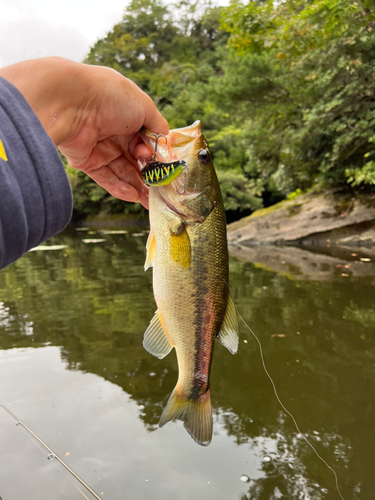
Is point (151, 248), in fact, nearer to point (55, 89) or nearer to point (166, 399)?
point (55, 89)

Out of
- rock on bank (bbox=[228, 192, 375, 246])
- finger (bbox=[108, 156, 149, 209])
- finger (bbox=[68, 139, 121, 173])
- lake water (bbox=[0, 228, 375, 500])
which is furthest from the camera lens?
rock on bank (bbox=[228, 192, 375, 246])

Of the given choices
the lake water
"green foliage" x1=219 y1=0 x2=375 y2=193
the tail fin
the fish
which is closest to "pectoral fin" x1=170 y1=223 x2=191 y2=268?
the fish

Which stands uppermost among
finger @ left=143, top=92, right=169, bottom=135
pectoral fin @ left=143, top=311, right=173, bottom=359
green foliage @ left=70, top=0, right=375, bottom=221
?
green foliage @ left=70, top=0, right=375, bottom=221

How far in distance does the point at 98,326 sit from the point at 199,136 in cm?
462

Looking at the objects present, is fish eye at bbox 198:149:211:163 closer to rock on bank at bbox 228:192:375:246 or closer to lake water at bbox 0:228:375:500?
lake water at bbox 0:228:375:500

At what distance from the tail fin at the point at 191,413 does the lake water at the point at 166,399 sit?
1.20 metres

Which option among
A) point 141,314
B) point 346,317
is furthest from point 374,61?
point 141,314

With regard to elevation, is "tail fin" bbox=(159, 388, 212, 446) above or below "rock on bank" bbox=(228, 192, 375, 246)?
above

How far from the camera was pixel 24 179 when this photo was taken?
1.01 meters

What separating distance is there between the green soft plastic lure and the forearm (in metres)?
0.38

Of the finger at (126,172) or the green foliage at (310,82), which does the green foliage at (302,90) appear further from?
the finger at (126,172)

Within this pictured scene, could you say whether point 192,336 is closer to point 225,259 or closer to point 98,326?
point 225,259

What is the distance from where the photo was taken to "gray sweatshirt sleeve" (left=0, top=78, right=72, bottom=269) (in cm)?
96

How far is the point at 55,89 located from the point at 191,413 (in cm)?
148
